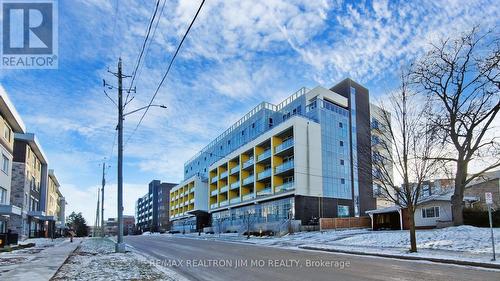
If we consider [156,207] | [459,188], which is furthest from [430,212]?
[156,207]

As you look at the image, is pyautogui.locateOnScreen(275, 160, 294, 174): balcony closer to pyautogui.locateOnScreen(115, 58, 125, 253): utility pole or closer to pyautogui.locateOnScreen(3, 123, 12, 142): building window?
pyautogui.locateOnScreen(3, 123, 12, 142): building window

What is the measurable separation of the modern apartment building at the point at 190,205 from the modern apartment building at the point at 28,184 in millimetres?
37233

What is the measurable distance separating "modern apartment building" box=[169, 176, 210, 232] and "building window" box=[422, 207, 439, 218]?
196 feet

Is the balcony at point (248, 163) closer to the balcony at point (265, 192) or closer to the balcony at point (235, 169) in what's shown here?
the balcony at point (235, 169)

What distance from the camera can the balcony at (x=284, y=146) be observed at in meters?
57.3

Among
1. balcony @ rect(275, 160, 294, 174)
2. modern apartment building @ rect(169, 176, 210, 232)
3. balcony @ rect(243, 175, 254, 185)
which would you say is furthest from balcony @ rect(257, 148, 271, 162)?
modern apartment building @ rect(169, 176, 210, 232)

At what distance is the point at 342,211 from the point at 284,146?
13.1 meters

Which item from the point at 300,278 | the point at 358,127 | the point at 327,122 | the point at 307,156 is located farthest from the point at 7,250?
the point at 358,127

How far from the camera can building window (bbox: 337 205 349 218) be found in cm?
5997

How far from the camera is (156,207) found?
554 feet

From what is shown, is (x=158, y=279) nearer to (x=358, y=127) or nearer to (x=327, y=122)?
(x=327, y=122)

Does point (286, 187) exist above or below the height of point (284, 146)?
below

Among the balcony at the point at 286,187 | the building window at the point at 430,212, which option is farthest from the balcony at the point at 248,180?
the building window at the point at 430,212

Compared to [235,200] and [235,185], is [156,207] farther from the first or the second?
[235,200]
